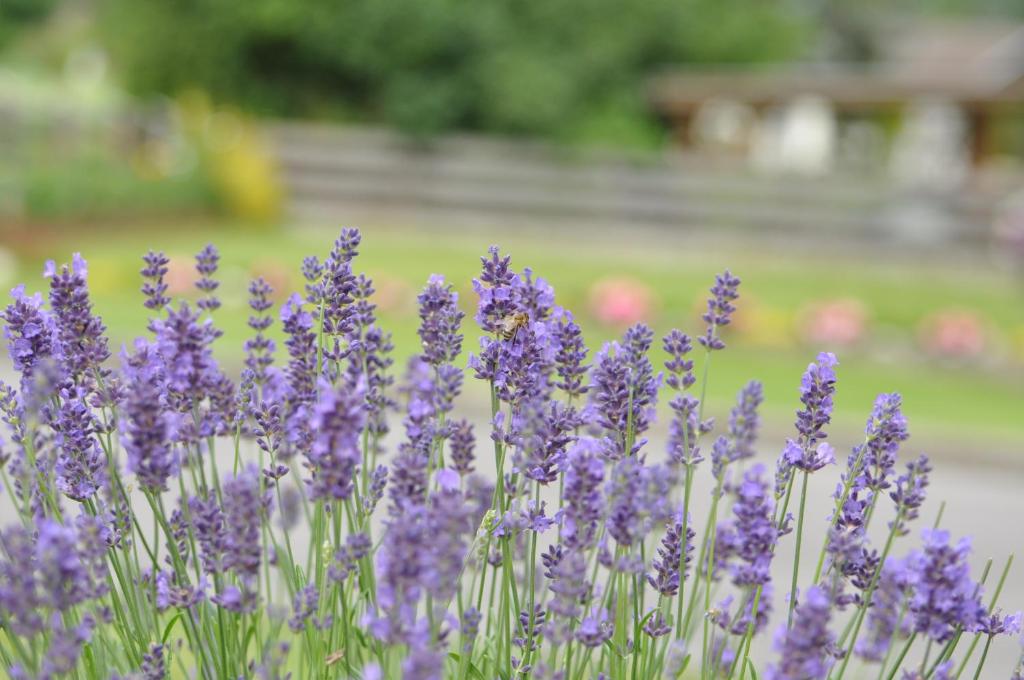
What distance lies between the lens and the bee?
2.02m

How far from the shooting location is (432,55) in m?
18.9

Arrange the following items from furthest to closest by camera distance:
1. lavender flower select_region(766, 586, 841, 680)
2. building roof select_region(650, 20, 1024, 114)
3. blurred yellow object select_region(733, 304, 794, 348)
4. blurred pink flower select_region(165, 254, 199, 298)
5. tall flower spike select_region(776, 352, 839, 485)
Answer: building roof select_region(650, 20, 1024, 114), blurred pink flower select_region(165, 254, 199, 298), blurred yellow object select_region(733, 304, 794, 348), tall flower spike select_region(776, 352, 839, 485), lavender flower select_region(766, 586, 841, 680)

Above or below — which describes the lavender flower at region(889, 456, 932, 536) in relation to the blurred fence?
above

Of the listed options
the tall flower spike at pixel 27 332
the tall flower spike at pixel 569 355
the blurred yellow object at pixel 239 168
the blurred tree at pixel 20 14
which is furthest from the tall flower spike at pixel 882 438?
the blurred tree at pixel 20 14

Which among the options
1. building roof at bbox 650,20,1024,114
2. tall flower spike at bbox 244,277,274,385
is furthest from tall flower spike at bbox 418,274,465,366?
building roof at bbox 650,20,1024,114

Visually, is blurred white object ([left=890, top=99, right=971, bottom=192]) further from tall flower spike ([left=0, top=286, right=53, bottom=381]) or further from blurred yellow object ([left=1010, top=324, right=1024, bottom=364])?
tall flower spike ([left=0, top=286, right=53, bottom=381])

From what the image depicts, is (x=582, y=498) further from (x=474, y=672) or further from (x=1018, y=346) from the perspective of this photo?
(x=1018, y=346)

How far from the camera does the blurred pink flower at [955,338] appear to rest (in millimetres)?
9766

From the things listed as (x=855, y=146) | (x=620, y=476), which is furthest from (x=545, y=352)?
(x=855, y=146)

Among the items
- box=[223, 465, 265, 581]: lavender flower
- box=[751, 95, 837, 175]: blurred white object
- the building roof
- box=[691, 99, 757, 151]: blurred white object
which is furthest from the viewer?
box=[751, 95, 837, 175]: blurred white object

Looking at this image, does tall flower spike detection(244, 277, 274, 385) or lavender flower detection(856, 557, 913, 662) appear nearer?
lavender flower detection(856, 557, 913, 662)

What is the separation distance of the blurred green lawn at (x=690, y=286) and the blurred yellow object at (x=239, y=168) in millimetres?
603

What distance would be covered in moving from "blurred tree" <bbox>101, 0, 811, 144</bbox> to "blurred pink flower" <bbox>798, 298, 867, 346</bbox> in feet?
28.7

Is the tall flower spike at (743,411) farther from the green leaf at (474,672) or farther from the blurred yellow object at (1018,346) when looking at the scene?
the blurred yellow object at (1018,346)
